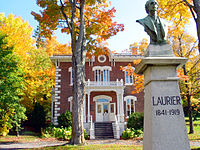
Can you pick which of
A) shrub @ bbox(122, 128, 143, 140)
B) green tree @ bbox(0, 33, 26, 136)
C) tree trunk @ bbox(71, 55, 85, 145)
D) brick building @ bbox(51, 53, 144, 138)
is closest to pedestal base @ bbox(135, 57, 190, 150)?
tree trunk @ bbox(71, 55, 85, 145)

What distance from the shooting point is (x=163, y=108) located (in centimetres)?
458

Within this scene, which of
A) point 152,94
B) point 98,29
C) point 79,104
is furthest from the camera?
point 98,29

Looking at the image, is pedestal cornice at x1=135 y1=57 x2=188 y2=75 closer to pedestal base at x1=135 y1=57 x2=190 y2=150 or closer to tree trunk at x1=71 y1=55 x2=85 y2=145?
pedestal base at x1=135 y1=57 x2=190 y2=150

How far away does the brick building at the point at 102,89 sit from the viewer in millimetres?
21555

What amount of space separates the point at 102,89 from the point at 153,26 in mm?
16486

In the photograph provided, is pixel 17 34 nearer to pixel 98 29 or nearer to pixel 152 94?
pixel 98 29

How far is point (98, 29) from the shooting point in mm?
14539

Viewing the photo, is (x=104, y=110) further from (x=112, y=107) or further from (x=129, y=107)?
(x=129, y=107)

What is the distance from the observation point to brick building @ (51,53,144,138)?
21555 millimetres

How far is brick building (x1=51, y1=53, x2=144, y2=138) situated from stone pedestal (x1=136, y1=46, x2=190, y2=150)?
53.4ft

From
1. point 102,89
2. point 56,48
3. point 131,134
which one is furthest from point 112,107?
point 56,48

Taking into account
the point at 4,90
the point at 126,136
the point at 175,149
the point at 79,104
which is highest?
the point at 4,90

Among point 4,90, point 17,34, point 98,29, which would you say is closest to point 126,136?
point 98,29

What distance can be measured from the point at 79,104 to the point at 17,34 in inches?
539
